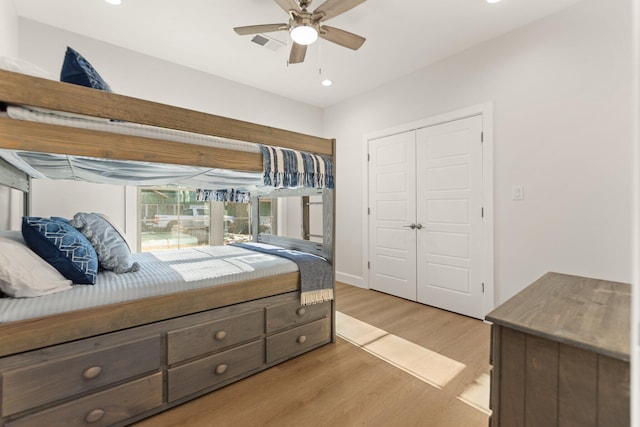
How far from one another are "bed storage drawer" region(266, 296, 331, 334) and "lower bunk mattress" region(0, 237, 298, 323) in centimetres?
24

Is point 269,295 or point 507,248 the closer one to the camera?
point 269,295

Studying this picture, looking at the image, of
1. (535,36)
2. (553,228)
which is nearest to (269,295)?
(553,228)

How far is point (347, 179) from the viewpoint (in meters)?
4.14

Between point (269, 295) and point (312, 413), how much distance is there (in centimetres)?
73

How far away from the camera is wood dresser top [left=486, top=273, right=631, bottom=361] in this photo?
0.80 m

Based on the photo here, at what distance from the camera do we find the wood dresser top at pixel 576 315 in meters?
0.80

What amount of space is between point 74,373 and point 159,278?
20.4 inches

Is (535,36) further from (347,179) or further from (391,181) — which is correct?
(347,179)

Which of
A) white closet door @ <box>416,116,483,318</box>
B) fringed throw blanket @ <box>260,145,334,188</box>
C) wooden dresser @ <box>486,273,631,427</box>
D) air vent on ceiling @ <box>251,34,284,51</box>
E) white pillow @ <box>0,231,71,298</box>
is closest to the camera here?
wooden dresser @ <box>486,273,631,427</box>

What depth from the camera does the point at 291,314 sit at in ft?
6.59

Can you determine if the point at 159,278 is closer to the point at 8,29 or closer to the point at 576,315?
the point at 576,315

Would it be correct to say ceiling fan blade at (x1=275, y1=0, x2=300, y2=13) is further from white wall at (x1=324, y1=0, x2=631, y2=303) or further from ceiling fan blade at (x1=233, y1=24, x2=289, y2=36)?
white wall at (x1=324, y1=0, x2=631, y2=303)

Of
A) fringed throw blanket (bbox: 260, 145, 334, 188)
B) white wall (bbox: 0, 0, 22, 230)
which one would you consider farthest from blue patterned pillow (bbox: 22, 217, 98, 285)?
white wall (bbox: 0, 0, 22, 230)

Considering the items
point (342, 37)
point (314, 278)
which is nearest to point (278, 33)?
point (342, 37)
